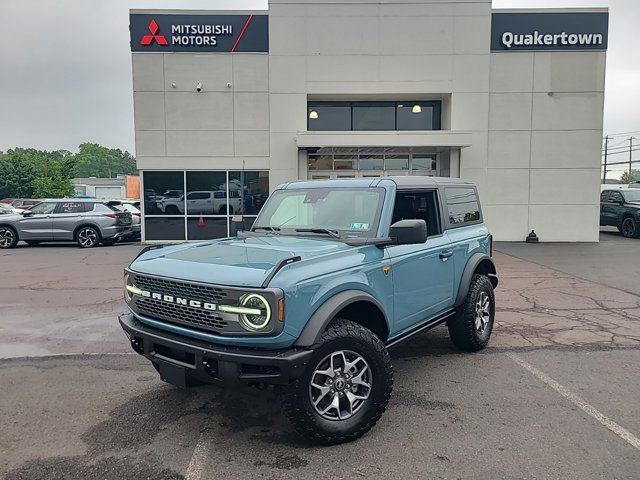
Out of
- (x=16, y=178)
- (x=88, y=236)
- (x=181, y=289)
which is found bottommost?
(x=88, y=236)

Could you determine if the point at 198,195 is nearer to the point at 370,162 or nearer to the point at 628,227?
the point at 370,162

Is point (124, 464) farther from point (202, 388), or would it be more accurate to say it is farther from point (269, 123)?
point (269, 123)

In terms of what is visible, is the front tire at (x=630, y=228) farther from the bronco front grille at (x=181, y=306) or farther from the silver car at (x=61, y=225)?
the bronco front grille at (x=181, y=306)

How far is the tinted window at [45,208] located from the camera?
17.0 meters

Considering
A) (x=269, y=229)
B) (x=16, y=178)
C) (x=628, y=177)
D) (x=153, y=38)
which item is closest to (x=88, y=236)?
(x=153, y=38)

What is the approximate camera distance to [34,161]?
64.0m

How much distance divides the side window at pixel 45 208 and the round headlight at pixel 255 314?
1624 cm

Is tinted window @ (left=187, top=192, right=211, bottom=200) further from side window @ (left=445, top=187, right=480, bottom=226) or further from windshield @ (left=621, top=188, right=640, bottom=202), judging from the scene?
windshield @ (left=621, top=188, right=640, bottom=202)

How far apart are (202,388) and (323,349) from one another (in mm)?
1769

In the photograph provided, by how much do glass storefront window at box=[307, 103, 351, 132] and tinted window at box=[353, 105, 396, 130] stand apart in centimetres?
29

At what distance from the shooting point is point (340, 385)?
3.56 m

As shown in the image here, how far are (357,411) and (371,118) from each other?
15785 mm

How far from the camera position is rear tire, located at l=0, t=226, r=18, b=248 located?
16688 millimetres

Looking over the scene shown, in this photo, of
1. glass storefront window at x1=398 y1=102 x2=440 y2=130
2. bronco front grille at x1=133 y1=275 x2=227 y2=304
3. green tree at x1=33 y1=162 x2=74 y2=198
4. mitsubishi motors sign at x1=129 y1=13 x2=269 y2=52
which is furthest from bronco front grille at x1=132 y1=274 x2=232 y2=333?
green tree at x1=33 y1=162 x2=74 y2=198
